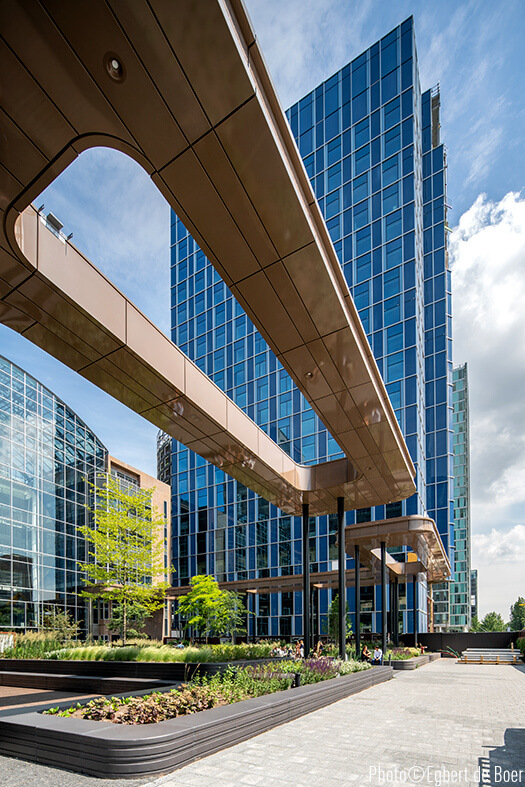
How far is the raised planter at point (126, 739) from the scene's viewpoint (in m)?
6.18

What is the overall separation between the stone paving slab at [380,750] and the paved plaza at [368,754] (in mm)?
13

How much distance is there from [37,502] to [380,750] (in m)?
32.8

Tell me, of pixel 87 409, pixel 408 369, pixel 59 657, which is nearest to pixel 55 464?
pixel 87 409

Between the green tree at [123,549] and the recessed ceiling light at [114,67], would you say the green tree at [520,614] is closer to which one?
the green tree at [123,549]

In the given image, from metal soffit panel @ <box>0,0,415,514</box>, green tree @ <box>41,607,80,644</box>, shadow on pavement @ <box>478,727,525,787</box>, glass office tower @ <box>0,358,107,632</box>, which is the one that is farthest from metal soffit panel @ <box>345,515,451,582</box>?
glass office tower @ <box>0,358,107,632</box>

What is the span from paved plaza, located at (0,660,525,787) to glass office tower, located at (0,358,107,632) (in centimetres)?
2682

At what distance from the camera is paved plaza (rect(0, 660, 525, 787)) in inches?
245

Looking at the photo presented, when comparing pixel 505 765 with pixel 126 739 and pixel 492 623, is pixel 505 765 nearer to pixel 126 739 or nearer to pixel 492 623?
pixel 126 739

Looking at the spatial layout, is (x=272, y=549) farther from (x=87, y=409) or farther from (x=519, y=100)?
(x=519, y=100)

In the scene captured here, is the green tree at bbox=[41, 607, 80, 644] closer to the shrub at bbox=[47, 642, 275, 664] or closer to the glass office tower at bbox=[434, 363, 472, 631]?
the shrub at bbox=[47, 642, 275, 664]

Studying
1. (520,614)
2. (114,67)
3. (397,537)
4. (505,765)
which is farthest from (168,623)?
(520,614)

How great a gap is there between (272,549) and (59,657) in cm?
3577

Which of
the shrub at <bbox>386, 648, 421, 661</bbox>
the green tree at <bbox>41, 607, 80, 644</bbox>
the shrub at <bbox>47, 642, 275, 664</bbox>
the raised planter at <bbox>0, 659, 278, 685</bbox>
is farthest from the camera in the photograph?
the shrub at <bbox>386, 648, 421, 661</bbox>

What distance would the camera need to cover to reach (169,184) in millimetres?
6406
